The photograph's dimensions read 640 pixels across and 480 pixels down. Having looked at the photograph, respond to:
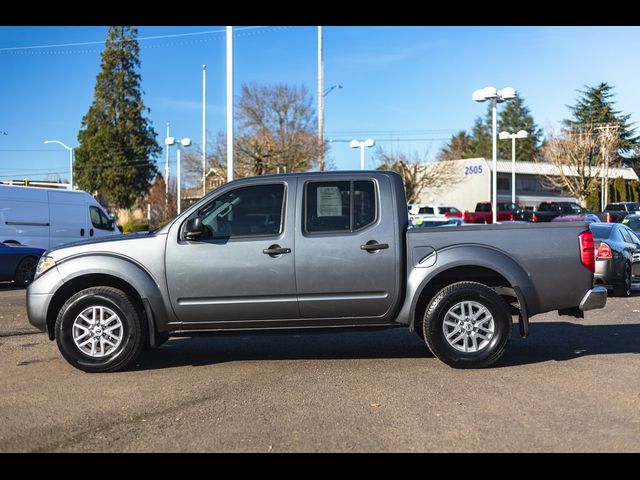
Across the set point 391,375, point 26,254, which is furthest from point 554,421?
point 26,254

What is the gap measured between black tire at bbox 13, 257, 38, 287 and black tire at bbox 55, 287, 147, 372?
35.4ft

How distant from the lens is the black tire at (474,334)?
721 cm

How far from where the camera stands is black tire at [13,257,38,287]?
1720 cm

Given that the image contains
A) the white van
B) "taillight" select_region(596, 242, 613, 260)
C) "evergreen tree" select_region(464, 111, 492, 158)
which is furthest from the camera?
"evergreen tree" select_region(464, 111, 492, 158)

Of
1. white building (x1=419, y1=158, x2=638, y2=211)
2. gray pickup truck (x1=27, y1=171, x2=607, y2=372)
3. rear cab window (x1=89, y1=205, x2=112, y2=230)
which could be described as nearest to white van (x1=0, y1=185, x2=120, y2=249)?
rear cab window (x1=89, y1=205, x2=112, y2=230)

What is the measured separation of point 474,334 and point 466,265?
69cm

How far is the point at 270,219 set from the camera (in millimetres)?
7422

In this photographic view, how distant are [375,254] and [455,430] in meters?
2.44

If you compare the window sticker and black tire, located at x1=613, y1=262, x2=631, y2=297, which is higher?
the window sticker

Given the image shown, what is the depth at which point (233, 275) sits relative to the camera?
7230 millimetres

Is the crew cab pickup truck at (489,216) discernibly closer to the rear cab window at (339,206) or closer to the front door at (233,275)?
the rear cab window at (339,206)

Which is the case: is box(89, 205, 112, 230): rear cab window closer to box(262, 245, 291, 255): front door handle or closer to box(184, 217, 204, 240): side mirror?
box(184, 217, 204, 240): side mirror

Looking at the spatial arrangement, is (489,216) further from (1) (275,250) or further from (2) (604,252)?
(1) (275,250)

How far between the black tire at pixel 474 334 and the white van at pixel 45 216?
14096 millimetres
